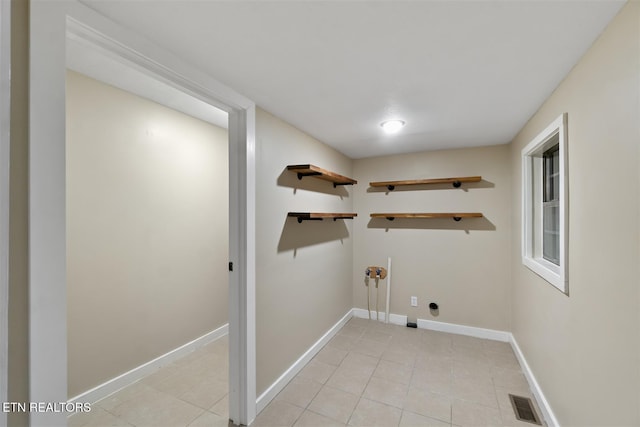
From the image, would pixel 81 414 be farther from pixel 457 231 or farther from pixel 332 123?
pixel 457 231

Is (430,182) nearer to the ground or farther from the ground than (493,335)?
farther from the ground

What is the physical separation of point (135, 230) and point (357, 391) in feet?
7.46

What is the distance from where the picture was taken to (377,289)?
12.8ft

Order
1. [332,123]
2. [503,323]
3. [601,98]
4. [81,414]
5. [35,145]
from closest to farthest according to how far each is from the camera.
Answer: [35,145] → [601,98] → [81,414] → [332,123] → [503,323]

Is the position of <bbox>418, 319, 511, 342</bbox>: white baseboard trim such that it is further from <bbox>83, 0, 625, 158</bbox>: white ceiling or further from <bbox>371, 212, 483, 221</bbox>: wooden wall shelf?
<bbox>83, 0, 625, 158</bbox>: white ceiling

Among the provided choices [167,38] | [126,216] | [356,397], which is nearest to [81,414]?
[126,216]

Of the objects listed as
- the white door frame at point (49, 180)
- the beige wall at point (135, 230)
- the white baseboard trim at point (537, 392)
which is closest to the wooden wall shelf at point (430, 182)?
the white baseboard trim at point (537, 392)

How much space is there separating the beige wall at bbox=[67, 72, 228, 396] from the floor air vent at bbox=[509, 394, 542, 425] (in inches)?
114

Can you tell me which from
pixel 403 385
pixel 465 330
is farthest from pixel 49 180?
pixel 465 330

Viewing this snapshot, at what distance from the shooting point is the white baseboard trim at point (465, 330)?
3.25m

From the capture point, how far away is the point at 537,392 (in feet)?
7.08

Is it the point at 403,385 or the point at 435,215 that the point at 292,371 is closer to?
the point at 403,385

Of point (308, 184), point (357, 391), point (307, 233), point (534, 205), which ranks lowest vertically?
point (357, 391)

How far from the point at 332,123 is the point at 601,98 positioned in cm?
174
